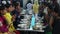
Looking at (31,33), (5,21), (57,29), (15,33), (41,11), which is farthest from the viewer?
(41,11)

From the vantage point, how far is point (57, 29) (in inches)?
93.4

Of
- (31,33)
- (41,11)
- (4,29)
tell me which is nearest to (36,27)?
(31,33)

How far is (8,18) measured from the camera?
14.4 ft

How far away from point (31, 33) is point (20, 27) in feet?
1.18

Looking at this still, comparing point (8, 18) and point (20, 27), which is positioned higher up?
point (8, 18)

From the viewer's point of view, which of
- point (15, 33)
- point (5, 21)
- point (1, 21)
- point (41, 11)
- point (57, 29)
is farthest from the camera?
point (41, 11)

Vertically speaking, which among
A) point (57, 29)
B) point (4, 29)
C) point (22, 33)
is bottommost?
point (22, 33)

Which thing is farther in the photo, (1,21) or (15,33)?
(15,33)

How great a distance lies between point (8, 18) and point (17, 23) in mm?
1143

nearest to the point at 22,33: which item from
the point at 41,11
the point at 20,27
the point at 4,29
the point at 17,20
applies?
the point at 20,27

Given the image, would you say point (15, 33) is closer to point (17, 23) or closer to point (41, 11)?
point (17, 23)

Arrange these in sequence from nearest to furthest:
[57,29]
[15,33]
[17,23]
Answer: [57,29] → [15,33] → [17,23]

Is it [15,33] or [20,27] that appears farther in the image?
[20,27]

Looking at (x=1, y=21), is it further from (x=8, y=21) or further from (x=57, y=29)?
(x=57, y=29)
